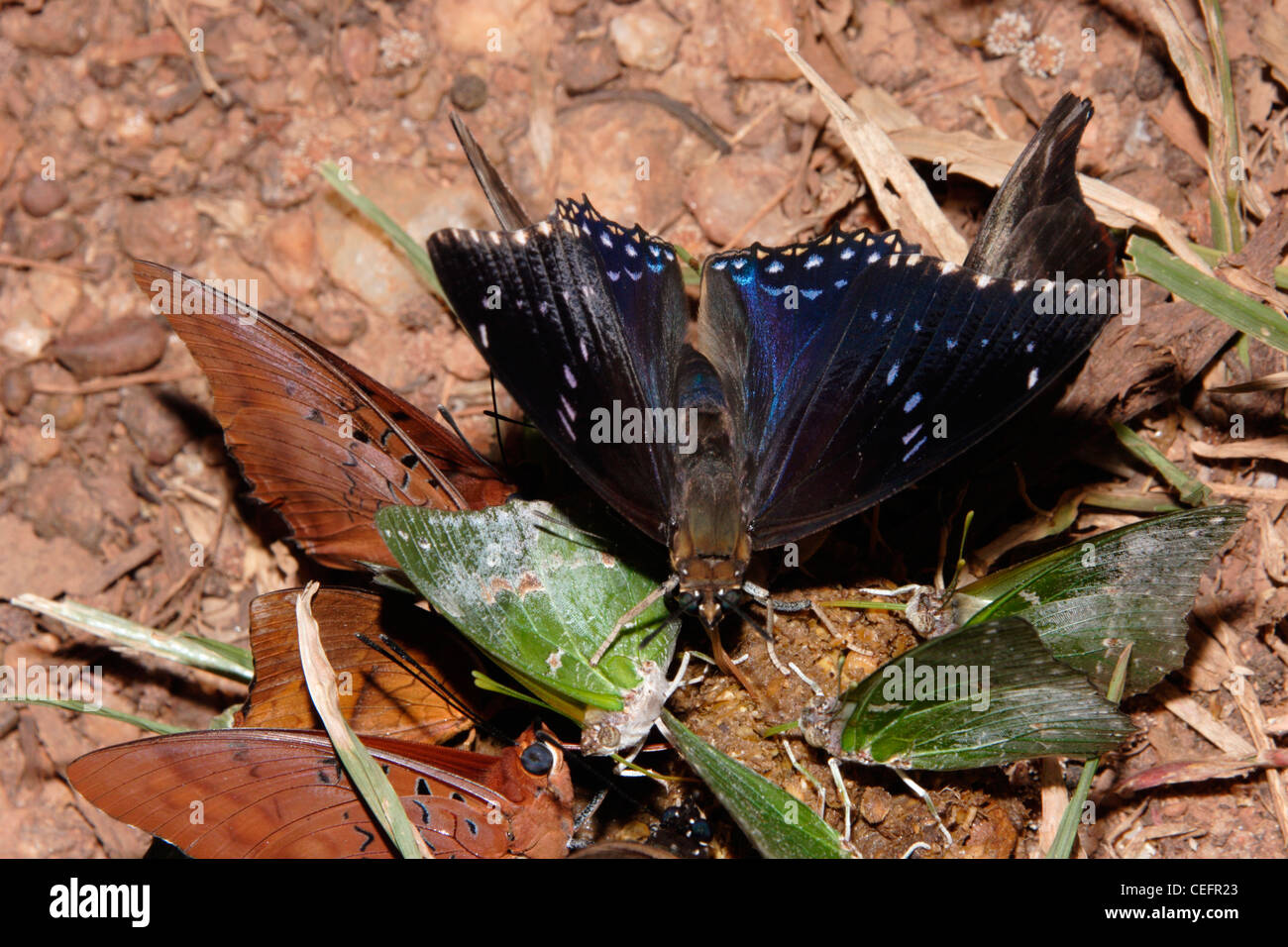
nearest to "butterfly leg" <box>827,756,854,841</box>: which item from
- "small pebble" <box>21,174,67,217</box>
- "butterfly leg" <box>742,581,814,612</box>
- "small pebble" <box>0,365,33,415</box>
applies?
"butterfly leg" <box>742,581,814,612</box>

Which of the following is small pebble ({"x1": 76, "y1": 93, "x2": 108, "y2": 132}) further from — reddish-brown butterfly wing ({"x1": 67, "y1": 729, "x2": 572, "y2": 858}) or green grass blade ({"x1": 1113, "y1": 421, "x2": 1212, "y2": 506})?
green grass blade ({"x1": 1113, "y1": 421, "x2": 1212, "y2": 506})

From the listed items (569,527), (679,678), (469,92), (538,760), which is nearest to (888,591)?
(679,678)

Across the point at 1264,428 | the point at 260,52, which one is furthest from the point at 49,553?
the point at 1264,428

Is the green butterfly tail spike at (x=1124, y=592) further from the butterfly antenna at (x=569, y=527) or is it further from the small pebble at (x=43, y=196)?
the small pebble at (x=43, y=196)

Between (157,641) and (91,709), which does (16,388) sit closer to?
(157,641)

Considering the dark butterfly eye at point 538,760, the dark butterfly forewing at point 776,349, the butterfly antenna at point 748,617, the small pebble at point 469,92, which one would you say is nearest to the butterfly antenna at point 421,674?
the dark butterfly eye at point 538,760

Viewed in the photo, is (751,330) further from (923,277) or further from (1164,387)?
(1164,387)
